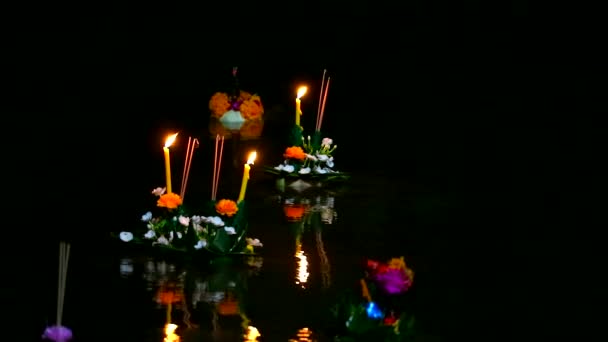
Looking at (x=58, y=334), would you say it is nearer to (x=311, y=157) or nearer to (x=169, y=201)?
(x=169, y=201)

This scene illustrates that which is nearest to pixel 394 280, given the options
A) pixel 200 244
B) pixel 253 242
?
pixel 200 244

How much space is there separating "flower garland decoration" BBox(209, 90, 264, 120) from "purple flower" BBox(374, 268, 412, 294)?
7.88 meters

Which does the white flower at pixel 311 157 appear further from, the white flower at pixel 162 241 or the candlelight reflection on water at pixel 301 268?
the white flower at pixel 162 241

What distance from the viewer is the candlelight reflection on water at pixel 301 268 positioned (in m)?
8.13

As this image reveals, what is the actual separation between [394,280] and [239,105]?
26.0 ft

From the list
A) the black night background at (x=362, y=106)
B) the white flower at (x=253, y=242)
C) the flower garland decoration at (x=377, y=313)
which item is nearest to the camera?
the flower garland decoration at (x=377, y=313)

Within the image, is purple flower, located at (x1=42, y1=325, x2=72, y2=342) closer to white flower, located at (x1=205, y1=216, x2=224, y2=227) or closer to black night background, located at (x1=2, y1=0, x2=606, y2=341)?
black night background, located at (x1=2, y1=0, x2=606, y2=341)

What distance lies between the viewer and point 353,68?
20.5 metres

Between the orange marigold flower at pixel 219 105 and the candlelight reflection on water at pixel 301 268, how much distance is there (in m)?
5.54

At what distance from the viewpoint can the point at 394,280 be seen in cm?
649

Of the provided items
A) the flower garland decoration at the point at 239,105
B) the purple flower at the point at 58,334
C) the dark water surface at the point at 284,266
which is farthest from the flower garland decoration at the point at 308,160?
the purple flower at the point at 58,334

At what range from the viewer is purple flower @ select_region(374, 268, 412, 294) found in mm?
6484

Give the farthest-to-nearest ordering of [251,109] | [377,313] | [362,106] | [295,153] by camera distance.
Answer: [362,106], [251,109], [295,153], [377,313]

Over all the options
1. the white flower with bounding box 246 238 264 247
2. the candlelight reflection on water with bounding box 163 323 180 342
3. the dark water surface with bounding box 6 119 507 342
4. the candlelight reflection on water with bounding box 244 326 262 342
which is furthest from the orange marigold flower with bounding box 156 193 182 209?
the candlelight reflection on water with bounding box 244 326 262 342
